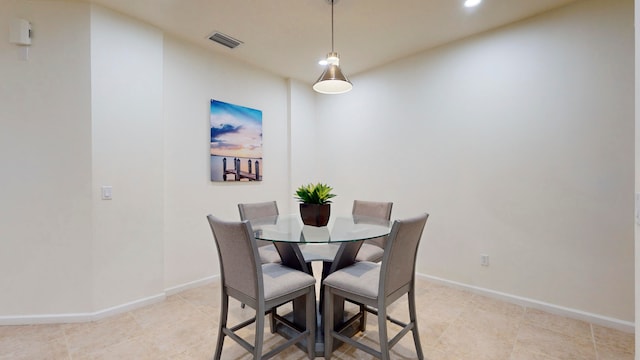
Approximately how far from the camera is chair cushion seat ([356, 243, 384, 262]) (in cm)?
239

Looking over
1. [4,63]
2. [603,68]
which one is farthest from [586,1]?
[4,63]

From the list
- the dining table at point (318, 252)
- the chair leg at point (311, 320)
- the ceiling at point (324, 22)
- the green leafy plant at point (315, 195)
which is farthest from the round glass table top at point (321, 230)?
the ceiling at point (324, 22)

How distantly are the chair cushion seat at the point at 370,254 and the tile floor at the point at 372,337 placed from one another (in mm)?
507

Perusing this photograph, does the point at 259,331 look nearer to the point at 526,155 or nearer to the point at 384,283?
the point at 384,283

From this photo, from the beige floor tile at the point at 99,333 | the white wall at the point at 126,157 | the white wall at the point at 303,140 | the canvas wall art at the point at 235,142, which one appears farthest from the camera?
the white wall at the point at 303,140

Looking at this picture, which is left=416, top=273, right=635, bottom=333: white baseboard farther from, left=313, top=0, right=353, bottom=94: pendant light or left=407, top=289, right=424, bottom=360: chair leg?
left=313, top=0, right=353, bottom=94: pendant light

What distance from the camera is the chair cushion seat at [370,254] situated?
2391mm

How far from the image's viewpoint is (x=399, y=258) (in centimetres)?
171

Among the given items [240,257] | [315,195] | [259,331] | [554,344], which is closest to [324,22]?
[315,195]

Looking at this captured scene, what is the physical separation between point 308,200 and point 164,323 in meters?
1.57

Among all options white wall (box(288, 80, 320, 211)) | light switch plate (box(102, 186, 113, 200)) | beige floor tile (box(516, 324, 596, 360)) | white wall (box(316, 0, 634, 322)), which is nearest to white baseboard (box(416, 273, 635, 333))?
white wall (box(316, 0, 634, 322))

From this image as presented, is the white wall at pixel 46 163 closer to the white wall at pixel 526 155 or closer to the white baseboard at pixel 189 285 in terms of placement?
the white baseboard at pixel 189 285

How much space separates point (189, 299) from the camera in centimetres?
282

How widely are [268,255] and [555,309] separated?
2532 mm
